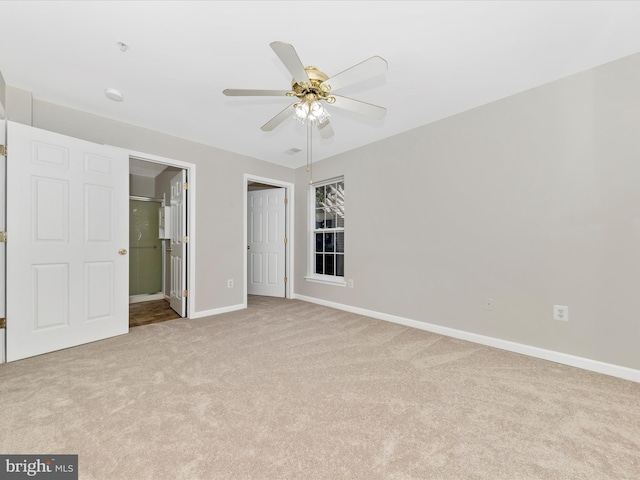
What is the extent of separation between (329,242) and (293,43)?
307 cm

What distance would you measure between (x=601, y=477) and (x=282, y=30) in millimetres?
2984

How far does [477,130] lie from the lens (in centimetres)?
287

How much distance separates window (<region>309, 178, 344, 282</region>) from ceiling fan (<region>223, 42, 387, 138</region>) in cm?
225

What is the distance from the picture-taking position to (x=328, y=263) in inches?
183

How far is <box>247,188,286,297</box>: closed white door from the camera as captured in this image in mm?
5098

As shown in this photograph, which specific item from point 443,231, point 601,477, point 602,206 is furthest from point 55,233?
point 602,206

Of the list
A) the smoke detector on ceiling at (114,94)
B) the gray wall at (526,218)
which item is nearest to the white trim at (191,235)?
the smoke detector on ceiling at (114,94)

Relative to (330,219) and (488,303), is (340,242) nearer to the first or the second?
(330,219)

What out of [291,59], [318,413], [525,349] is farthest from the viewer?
[525,349]

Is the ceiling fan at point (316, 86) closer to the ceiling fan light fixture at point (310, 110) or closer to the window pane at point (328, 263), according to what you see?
the ceiling fan light fixture at point (310, 110)

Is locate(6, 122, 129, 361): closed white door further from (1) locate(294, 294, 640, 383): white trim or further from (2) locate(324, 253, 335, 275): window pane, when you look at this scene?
(1) locate(294, 294, 640, 383): white trim

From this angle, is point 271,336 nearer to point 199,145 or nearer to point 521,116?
point 199,145
